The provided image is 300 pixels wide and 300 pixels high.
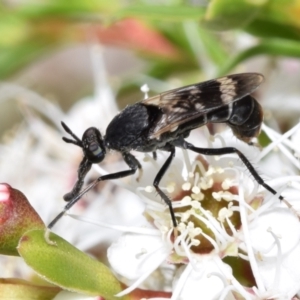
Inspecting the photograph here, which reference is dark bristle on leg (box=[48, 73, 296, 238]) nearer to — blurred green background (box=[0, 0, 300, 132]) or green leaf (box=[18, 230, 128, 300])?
green leaf (box=[18, 230, 128, 300])

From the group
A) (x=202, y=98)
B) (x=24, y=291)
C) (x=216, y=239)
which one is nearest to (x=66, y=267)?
(x=24, y=291)

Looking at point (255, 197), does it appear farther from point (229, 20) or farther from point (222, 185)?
point (229, 20)

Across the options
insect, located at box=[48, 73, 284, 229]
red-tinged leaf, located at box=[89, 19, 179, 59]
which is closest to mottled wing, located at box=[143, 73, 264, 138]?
insect, located at box=[48, 73, 284, 229]

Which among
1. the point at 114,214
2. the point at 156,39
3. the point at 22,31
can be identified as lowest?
the point at 114,214

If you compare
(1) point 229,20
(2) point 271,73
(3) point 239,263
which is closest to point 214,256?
(3) point 239,263

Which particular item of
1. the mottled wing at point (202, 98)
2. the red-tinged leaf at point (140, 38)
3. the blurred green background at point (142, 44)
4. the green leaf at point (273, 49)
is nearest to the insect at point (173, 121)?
the mottled wing at point (202, 98)

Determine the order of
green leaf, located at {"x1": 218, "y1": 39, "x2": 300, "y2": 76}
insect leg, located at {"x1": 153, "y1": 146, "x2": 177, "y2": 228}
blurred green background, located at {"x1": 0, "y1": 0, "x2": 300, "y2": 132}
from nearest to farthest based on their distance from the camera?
insect leg, located at {"x1": 153, "y1": 146, "x2": 177, "y2": 228}, green leaf, located at {"x1": 218, "y1": 39, "x2": 300, "y2": 76}, blurred green background, located at {"x1": 0, "y1": 0, "x2": 300, "y2": 132}

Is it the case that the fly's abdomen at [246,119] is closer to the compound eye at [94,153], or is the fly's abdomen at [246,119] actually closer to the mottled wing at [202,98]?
the mottled wing at [202,98]
